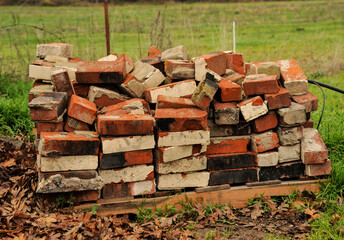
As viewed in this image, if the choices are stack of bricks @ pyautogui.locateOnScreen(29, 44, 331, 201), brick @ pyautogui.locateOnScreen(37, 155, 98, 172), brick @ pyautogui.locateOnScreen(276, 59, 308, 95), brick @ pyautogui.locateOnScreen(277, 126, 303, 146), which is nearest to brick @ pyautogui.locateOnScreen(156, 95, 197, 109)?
stack of bricks @ pyautogui.locateOnScreen(29, 44, 331, 201)

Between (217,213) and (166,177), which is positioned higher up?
(166,177)

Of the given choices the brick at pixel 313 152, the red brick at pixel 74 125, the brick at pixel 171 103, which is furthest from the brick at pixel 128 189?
the brick at pixel 313 152

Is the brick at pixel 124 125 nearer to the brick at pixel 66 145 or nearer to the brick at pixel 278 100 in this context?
the brick at pixel 66 145

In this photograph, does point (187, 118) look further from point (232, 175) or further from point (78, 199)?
point (78, 199)

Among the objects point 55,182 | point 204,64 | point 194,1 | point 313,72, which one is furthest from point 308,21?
point 55,182

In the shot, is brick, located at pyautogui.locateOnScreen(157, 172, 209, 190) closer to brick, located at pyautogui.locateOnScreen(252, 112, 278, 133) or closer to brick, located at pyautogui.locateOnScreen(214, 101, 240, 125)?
brick, located at pyautogui.locateOnScreen(214, 101, 240, 125)

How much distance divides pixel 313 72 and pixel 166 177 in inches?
261

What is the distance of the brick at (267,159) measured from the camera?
12.9 feet

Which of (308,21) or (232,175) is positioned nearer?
(232,175)

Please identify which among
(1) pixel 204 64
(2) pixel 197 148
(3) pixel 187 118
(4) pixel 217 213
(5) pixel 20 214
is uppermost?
(1) pixel 204 64

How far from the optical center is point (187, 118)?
3.58 metres

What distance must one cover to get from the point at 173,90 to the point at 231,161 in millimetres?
930

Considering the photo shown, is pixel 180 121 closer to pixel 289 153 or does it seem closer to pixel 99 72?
pixel 99 72

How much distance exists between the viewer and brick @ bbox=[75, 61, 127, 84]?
4031 mm
